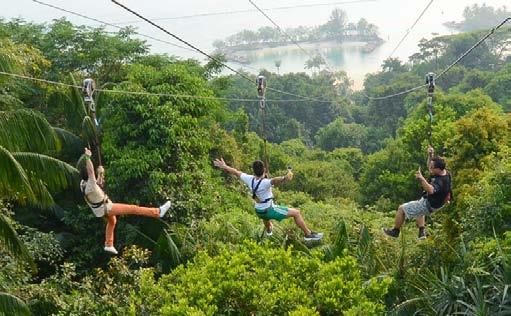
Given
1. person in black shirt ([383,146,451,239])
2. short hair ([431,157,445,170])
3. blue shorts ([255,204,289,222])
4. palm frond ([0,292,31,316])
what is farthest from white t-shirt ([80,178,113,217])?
short hair ([431,157,445,170])

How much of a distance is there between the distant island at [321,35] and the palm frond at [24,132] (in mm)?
102696

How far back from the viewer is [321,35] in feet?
373

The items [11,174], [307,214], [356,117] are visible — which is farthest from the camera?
[356,117]

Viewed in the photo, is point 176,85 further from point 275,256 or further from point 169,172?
point 275,256

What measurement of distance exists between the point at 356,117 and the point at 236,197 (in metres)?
34.5

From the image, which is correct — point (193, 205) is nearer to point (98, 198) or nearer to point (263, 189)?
point (263, 189)

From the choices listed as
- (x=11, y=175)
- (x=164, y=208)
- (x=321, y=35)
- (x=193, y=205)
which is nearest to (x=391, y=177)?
(x=193, y=205)

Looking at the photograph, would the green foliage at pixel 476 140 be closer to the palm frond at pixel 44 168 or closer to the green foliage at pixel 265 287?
the green foliage at pixel 265 287

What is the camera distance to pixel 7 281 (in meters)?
8.36

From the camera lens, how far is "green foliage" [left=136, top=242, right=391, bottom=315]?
6457 millimetres

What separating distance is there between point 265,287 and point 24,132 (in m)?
4.01

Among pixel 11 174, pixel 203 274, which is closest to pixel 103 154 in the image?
pixel 11 174

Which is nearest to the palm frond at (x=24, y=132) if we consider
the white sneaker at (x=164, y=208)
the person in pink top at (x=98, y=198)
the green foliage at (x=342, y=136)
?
the person in pink top at (x=98, y=198)

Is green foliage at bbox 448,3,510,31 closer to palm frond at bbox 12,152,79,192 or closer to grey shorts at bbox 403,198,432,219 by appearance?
grey shorts at bbox 403,198,432,219
